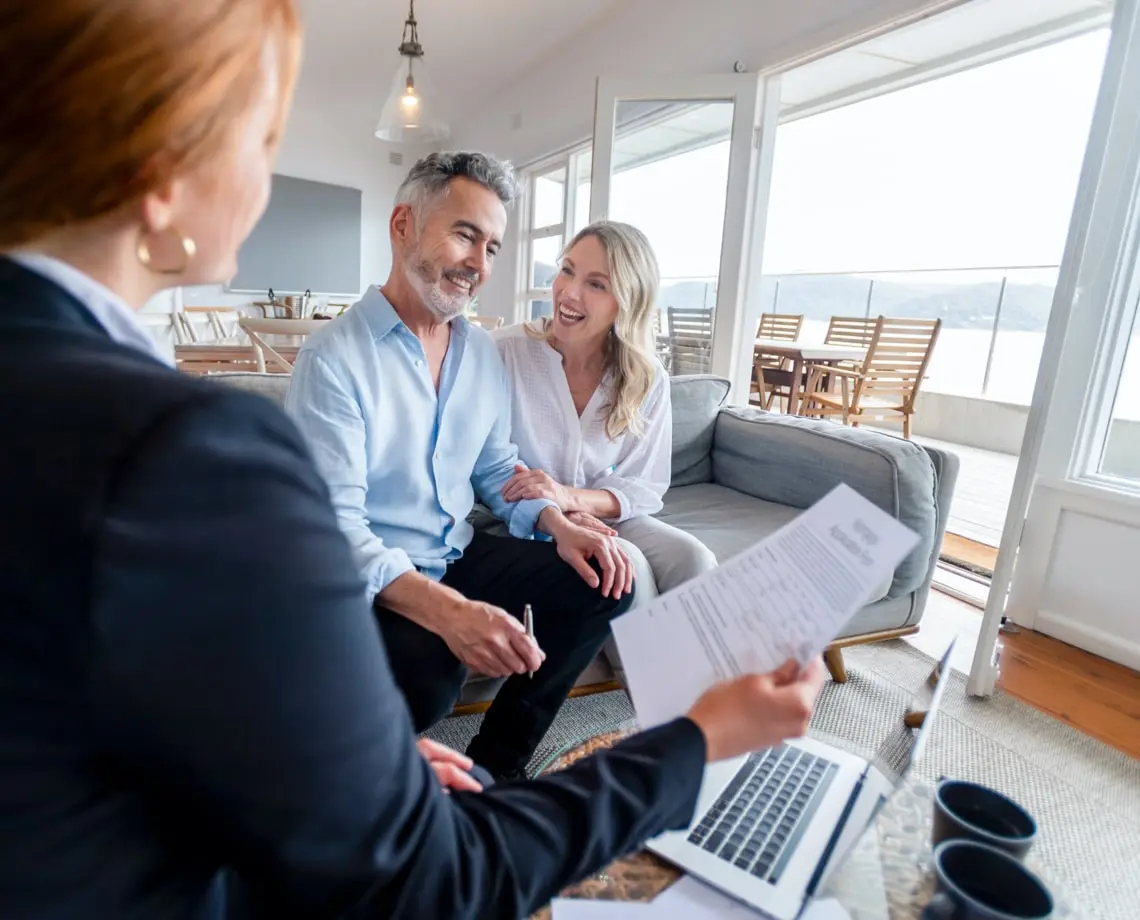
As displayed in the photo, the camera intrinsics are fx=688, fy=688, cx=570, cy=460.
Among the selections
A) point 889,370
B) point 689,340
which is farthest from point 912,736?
point 889,370

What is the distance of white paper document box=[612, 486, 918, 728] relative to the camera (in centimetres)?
51

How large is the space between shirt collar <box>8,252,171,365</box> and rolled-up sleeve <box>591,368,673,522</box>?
1.31 m

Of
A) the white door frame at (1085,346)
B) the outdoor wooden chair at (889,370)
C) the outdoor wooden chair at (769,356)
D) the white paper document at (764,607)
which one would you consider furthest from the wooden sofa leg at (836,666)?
the outdoor wooden chair at (769,356)

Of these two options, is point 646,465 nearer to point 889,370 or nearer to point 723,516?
point 723,516

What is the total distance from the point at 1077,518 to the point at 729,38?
2473 mm

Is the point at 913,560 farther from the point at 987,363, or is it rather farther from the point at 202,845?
the point at 987,363

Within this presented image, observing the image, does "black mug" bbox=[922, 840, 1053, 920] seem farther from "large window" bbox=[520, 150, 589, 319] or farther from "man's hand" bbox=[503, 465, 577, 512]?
"large window" bbox=[520, 150, 589, 319]

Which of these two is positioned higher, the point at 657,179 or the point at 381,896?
the point at 657,179

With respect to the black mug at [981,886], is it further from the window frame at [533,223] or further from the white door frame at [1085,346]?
the window frame at [533,223]

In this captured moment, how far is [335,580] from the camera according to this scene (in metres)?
0.34

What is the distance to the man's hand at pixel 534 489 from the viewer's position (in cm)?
145

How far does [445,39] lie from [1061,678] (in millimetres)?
4742

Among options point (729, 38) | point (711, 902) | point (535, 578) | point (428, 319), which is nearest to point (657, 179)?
point (729, 38)

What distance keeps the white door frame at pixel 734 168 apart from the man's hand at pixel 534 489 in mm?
2010
